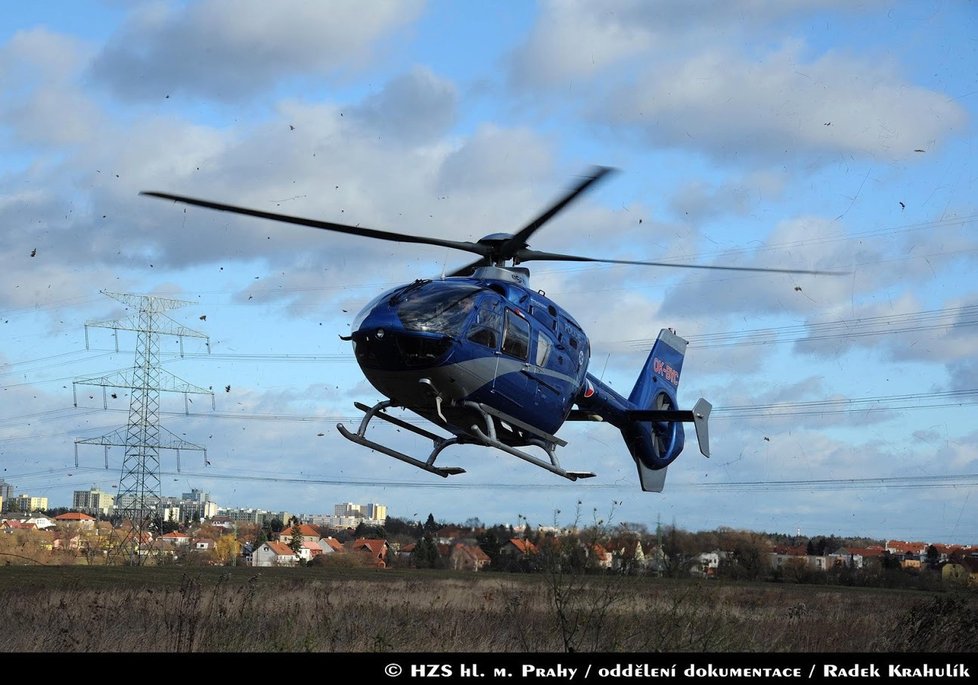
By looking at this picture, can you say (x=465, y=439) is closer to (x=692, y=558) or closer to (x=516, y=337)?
(x=516, y=337)

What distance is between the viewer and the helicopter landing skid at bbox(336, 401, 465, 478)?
68.9 feet

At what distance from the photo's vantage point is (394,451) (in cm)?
2141

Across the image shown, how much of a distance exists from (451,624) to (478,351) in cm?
546

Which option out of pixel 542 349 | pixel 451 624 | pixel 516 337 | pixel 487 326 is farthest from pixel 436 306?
pixel 451 624

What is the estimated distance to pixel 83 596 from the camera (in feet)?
84.5

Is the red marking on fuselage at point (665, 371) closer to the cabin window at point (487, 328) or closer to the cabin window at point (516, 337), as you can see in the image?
the cabin window at point (516, 337)

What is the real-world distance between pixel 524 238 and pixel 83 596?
1360 centimetres

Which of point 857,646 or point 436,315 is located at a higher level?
point 436,315

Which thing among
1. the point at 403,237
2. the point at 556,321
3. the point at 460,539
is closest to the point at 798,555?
the point at 460,539
